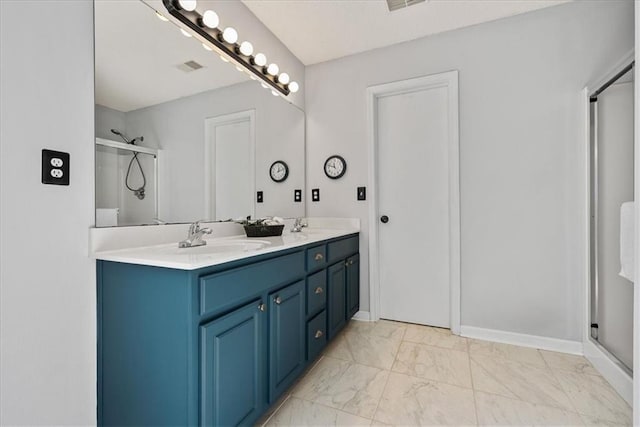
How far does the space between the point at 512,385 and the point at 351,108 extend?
2.22 metres

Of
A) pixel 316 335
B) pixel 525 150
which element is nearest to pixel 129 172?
pixel 316 335

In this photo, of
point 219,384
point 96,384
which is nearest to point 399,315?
point 219,384

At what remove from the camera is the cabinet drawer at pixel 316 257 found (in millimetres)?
1630

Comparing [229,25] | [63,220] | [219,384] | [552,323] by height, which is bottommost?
[552,323]

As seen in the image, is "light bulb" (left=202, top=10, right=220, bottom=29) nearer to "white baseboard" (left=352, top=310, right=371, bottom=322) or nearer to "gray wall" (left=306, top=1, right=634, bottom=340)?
"gray wall" (left=306, top=1, right=634, bottom=340)

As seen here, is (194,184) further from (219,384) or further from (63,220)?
(219,384)

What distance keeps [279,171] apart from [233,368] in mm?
1574

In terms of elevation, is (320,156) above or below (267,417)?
above

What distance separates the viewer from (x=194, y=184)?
5.34 feet

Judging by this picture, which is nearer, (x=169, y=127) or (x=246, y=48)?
(x=169, y=127)

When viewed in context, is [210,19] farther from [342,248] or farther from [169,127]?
[342,248]

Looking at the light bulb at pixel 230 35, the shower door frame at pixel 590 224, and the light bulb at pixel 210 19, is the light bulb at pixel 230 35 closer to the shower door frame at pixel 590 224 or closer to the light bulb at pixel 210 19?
the light bulb at pixel 210 19

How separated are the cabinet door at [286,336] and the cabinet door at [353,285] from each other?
735mm

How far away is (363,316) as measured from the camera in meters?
2.47
